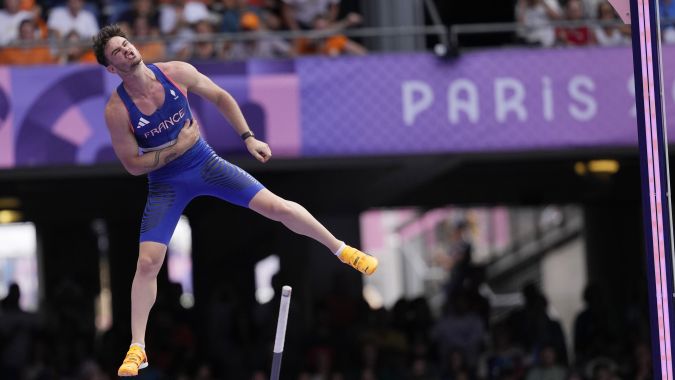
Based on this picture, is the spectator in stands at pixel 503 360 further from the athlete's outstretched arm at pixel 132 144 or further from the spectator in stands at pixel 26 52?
the athlete's outstretched arm at pixel 132 144

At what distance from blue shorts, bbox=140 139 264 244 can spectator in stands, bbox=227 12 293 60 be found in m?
4.79

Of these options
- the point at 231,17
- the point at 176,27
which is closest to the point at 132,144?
the point at 176,27

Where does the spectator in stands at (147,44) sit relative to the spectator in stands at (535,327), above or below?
above

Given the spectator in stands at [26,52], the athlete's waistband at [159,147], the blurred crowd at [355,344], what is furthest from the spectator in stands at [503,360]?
the athlete's waistband at [159,147]

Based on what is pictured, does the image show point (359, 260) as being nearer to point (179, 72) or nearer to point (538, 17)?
point (179, 72)

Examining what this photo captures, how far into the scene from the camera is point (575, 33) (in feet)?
43.3

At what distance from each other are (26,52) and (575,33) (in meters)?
5.34

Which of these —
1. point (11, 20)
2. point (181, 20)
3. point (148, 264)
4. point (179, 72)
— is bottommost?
point (148, 264)

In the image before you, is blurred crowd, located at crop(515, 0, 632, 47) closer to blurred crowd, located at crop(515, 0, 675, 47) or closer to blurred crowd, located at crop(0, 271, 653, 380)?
blurred crowd, located at crop(515, 0, 675, 47)

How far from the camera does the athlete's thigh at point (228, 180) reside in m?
7.76

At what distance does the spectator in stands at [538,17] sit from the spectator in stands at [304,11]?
1912 mm

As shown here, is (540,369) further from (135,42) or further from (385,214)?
(385,214)

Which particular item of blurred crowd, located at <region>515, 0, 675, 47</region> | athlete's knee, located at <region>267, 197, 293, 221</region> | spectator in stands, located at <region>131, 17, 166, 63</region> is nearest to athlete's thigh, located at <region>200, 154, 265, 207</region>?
athlete's knee, located at <region>267, 197, 293, 221</region>

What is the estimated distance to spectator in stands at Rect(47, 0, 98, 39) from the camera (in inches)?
495
